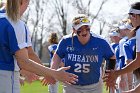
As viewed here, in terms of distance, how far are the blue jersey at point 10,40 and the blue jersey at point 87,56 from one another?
8.27 ft

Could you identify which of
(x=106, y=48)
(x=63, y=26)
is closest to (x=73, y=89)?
(x=106, y=48)

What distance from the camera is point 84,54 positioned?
7.70 meters

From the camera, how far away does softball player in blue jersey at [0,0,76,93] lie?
516cm

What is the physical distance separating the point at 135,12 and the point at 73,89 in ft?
6.59

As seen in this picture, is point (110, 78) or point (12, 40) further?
point (110, 78)

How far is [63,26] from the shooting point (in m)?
53.2

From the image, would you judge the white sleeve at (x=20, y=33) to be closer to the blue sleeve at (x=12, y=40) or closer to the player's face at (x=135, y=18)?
the blue sleeve at (x=12, y=40)

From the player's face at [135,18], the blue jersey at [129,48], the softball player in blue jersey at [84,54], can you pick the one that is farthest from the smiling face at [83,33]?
the player's face at [135,18]

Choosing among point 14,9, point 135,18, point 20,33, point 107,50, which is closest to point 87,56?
point 107,50

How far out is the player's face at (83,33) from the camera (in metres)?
7.68

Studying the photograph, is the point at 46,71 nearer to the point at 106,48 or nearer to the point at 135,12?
the point at 135,12

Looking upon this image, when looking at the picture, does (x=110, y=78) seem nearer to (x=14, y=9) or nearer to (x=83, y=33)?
(x=83, y=33)

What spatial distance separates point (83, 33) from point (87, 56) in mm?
384

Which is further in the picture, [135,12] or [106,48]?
[106,48]
